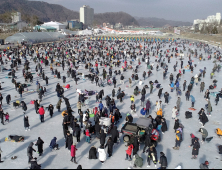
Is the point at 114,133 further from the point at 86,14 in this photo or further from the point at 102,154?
the point at 86,14

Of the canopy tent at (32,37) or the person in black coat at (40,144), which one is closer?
the person in black coat at (40,144)

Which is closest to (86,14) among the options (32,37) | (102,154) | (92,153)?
(32,37)

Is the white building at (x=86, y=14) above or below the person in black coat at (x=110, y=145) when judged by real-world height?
above

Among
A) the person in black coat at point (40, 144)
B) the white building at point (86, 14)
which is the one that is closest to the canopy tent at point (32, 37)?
the person in black coat at point (40, 144)

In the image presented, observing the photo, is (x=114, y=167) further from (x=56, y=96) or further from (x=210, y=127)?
(x=56, y=96)

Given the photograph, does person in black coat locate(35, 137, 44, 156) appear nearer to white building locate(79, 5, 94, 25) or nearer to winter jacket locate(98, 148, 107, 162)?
winter jacket locate(98, 148, 107, 162)

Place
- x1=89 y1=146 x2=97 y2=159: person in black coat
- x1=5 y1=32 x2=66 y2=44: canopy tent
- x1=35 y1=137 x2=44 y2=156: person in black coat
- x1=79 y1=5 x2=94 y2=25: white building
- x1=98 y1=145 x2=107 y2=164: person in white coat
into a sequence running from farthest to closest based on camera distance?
x1=79 y1=5 x2=94 y2=25: white building, x1=5 y1=32 x2=66 y2=44: canopy tent, x1=35 y1=137 x2=44 y2=156: person in black coat, x1=89 y1=146 x2=97 y2=159: person in black coat, x1=98 y1=145 x2=107 y2=164: person in white coat

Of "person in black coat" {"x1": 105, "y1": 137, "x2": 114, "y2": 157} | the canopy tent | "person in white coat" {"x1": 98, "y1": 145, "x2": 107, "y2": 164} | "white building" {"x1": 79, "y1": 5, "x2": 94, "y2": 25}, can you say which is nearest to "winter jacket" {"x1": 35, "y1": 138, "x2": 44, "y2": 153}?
"person in white coat" {"x1": 98, "y1": 145, "x2": 107, "y2": 164}

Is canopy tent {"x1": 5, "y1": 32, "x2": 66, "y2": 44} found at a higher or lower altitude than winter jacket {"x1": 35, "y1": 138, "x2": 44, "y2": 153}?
higher

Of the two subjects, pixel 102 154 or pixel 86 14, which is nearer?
pixel 102 154

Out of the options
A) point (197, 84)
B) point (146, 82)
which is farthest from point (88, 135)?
point (197, 84)

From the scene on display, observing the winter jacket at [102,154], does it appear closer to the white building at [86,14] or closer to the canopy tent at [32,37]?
the canopy tent at [32,37]

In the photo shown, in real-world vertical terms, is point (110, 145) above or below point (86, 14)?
below

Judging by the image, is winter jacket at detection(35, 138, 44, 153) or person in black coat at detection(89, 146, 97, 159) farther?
winter jacket at detection(35, 138, 44, 153)
